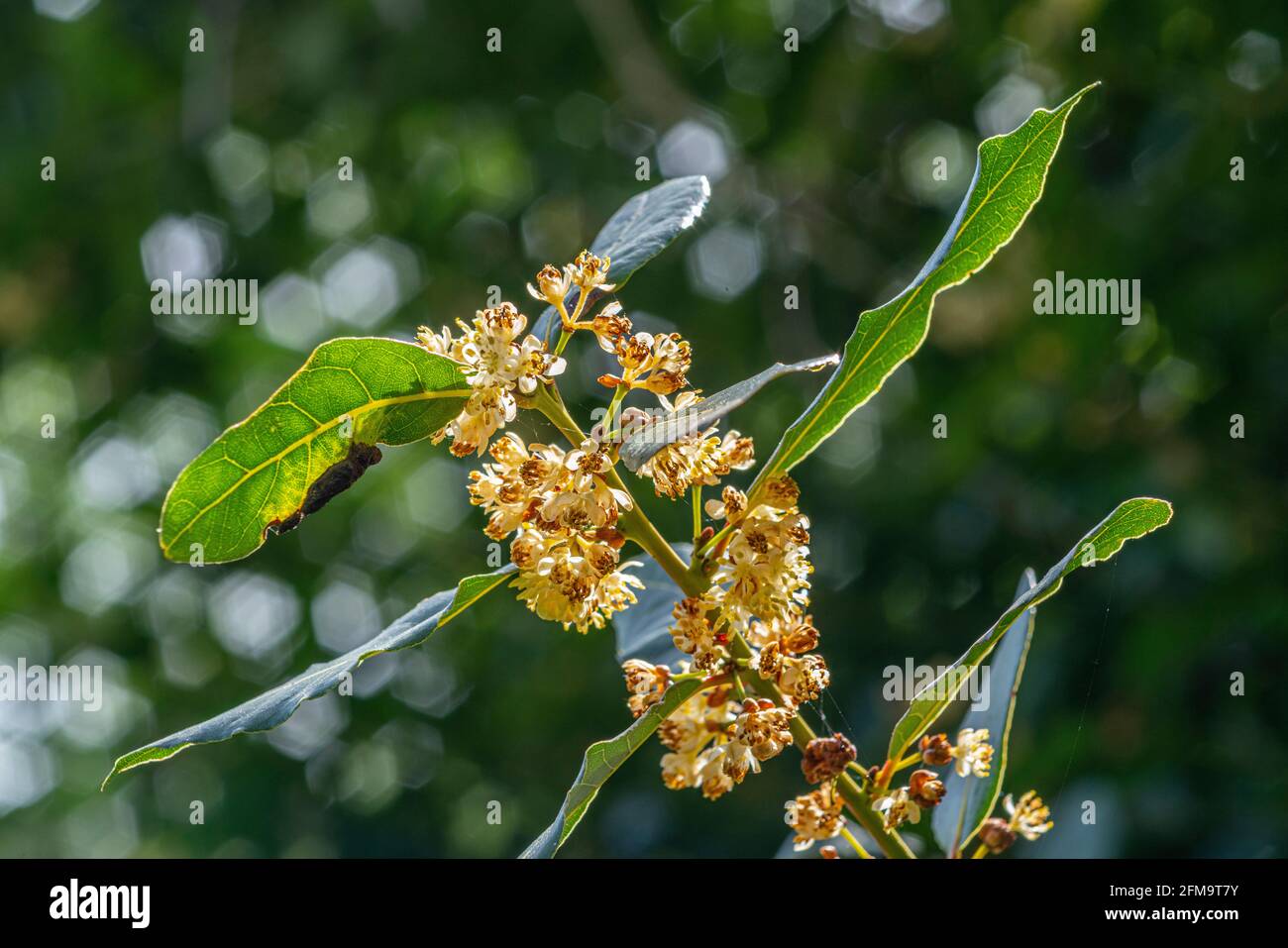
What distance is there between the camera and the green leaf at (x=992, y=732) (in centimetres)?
99

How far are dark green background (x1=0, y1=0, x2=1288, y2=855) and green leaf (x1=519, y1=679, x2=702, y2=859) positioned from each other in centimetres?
142

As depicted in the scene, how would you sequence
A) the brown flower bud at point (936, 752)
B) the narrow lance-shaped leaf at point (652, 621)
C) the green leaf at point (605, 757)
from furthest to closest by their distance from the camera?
1. the narrow lance-shaped leaf at point (652, 621)
2. the brown flower bud at point (936, 752)
3. the green leaf at point (605, 757)

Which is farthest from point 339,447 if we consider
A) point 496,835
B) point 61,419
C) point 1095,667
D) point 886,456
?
point 61,419

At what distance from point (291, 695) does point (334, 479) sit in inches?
6.3

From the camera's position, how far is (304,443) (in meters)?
0.80

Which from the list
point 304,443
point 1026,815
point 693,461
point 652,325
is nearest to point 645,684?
point 693,461

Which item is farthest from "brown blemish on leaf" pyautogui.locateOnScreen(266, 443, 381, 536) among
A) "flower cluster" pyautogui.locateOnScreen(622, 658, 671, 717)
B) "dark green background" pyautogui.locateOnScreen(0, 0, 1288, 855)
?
"dark green background" pyautogui.locateOnScreen(0, 0, 1288, 855)

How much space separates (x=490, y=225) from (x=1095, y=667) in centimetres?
222

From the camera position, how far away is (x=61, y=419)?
13.1 ft

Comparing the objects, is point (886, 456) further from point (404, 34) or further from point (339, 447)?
point (339, 447)

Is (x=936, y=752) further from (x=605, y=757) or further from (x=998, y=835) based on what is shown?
(x=605, y=757)

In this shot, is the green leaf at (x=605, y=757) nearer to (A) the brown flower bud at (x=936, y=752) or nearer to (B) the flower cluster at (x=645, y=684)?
(B) the flower cluster at (x=645, y=684)

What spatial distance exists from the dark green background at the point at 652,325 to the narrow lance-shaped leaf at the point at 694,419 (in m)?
1.52

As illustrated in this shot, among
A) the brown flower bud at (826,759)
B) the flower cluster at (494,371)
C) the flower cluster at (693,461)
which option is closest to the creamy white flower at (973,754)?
the brown flower bud at (826,759)
